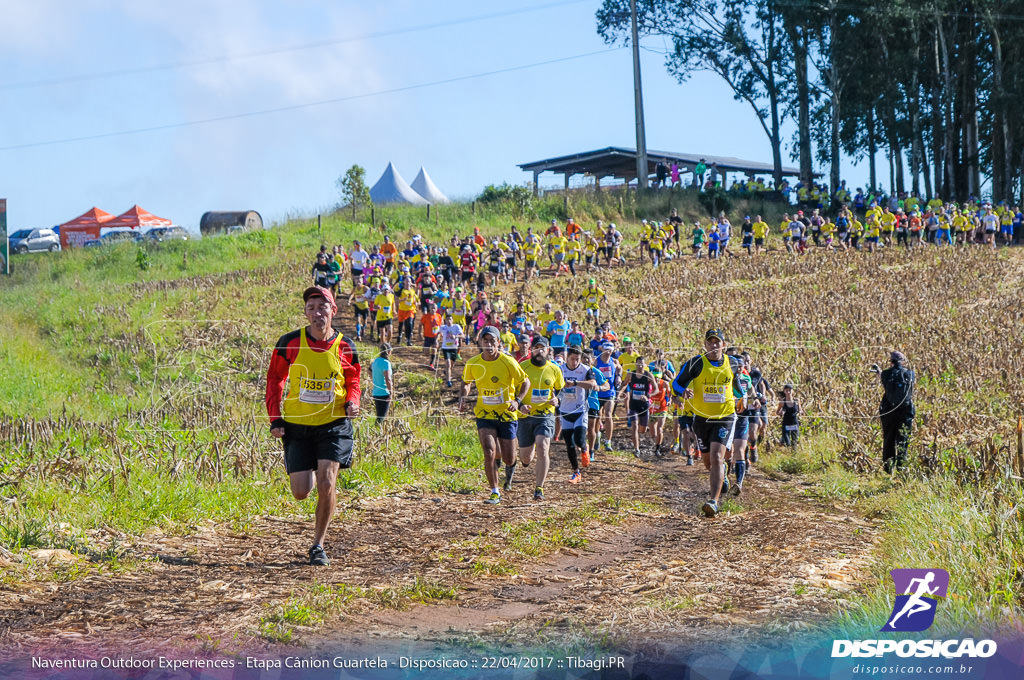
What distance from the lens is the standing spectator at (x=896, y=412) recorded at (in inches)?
546

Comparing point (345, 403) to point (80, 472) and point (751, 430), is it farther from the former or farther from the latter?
point (751, 430)

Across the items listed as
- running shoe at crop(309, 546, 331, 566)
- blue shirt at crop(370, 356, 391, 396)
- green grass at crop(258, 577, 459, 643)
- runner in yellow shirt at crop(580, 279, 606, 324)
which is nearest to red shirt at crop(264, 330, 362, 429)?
running shoe at crop(309, 546, 331, 566)

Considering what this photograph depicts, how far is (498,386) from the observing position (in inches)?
438

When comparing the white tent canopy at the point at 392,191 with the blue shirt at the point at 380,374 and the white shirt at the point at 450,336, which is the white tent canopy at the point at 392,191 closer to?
the white shirt at the point at 450,336

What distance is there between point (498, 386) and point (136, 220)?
146ft

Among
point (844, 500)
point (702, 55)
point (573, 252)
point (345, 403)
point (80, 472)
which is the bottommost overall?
point (844, 500)

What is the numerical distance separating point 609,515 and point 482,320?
1259 cm

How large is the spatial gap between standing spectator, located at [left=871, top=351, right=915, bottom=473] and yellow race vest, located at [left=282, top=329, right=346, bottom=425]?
8.86 meters

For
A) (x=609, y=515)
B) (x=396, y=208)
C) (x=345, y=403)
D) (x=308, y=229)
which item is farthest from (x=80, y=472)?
(x=396, y=208)

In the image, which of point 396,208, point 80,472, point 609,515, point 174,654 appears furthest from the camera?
point 396,208

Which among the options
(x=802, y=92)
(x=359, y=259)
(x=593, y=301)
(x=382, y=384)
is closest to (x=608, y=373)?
(x=382, y=384)

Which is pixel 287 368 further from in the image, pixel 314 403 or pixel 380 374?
pixel 380 374

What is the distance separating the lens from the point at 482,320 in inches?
906

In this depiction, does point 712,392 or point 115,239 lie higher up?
point 115,239
